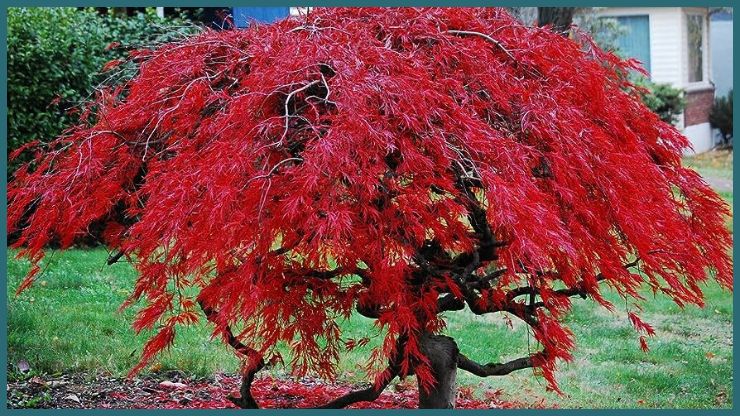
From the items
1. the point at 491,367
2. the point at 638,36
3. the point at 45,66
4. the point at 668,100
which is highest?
the point at 638,36

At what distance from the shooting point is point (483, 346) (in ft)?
26.0

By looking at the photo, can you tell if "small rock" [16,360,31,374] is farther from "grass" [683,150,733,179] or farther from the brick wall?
the brick wall

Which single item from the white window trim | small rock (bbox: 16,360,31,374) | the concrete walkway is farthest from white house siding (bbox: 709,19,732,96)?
small rock (bbox: 16,360,31,374)

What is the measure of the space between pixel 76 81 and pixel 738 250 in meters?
6.10

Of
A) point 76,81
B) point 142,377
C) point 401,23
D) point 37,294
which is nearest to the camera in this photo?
point 401,23

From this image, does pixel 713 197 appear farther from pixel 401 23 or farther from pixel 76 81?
pixel 76 81

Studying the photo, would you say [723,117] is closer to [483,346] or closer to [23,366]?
[483,346]

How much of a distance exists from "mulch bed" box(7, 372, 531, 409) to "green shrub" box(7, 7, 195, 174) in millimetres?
3060

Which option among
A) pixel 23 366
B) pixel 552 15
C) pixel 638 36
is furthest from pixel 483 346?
pixel 638 36

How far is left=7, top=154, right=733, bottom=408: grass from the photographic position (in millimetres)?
6906

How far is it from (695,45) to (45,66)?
1379 cm

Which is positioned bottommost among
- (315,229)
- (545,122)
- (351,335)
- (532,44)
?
(351,335)

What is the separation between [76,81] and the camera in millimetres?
9406

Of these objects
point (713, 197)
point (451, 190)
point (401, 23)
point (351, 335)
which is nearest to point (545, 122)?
point (451, 190)
